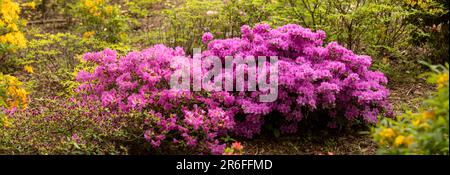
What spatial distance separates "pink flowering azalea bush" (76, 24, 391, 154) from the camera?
4.15 metres

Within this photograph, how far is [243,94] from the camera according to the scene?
4359 mm

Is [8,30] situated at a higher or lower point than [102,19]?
higher

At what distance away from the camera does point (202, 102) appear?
4496 millimetres

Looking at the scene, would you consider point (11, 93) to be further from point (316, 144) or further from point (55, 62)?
point (316, 144)

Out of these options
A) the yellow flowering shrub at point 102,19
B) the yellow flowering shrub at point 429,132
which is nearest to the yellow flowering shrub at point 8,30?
the yellow flowering shrub at point 102,19

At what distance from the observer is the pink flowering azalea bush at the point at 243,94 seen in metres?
4.15

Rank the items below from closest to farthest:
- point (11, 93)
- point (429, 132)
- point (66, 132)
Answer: point (429, 132)
point (66, 132)
point (11, 93)

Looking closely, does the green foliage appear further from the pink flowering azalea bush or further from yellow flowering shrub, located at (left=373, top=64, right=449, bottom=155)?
yellow flowering shrub, located at (left=373, top=64, right=449, bottom=155)

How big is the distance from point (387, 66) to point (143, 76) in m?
3.03

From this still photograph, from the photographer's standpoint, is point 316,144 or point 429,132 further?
point 316,144

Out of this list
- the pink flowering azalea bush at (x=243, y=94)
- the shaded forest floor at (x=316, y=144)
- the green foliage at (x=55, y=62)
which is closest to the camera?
the pink flowering azalea bush at (x=243, y=94)

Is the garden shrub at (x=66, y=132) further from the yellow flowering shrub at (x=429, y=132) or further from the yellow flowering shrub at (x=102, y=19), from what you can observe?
the yellow flowering shrub at (x=102, y=19)

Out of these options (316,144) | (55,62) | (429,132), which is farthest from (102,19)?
(429,132)

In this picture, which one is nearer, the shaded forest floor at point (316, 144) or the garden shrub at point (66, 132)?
the garden shrub at point (66, 132)
